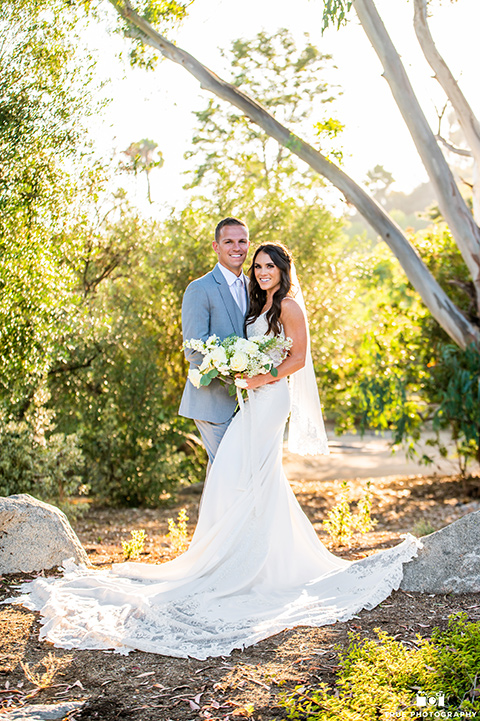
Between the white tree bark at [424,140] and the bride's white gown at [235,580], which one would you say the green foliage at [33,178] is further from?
the white tree bark at [424,140]

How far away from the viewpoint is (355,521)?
605cm

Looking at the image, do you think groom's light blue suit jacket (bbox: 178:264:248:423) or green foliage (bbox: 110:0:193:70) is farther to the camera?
green foliage (bbox: 110:0:193:70)

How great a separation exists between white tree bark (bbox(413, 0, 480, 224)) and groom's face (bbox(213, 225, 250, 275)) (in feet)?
14.2

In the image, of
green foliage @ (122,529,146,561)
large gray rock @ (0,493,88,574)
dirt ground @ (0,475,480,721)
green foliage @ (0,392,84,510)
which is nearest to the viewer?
dirt ground @ (0,475,480,721)

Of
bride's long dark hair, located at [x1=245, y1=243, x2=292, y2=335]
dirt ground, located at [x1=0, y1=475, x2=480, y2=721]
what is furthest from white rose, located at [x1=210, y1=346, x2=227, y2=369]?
dirt ground, located at [x1=0, y1=475, x2=480, y2=721]

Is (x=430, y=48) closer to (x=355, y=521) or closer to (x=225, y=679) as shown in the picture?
(x=355, y=521)

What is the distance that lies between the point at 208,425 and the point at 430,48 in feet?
17.6

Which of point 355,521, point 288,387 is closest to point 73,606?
point 288,387

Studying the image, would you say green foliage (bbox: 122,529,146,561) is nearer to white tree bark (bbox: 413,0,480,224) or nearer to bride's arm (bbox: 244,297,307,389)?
bride's arm (bbox: 244,297,307,389)

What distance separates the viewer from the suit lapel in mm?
4762

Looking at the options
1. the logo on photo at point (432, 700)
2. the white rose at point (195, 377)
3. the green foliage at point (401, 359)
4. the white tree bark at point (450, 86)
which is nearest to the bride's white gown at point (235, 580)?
the white rose at point (195, 377)

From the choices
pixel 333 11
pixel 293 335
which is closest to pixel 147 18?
pixel 333 11

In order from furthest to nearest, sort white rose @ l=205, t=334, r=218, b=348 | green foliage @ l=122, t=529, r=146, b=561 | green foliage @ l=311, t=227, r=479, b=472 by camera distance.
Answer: green foliage @ l=311, t=227, r=479, b=472 < green foliage @ l=122, t=529, r=146, b=561 < white rose @ l=205, t=334, r=218, b=348

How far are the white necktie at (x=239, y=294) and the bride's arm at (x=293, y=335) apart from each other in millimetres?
442
